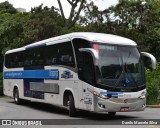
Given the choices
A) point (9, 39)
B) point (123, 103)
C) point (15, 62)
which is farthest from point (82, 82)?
point (9, 39)

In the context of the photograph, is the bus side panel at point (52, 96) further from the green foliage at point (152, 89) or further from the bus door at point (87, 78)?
the green foliage at point (152, 89)

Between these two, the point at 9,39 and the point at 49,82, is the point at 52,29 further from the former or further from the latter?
the point at 49,82

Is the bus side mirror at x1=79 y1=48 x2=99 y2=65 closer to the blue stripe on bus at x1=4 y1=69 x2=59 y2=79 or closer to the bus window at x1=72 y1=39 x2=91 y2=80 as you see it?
the bus window at x1=72 y1=39 x2=91 y2=80

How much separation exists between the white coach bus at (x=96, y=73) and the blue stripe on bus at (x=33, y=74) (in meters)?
0.05

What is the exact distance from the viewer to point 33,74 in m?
22.2

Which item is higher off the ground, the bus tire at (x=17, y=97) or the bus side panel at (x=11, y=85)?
the bus side panel at (x=11, y=85)

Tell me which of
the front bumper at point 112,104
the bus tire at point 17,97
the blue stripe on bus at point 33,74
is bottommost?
the bus tire at point 17,97

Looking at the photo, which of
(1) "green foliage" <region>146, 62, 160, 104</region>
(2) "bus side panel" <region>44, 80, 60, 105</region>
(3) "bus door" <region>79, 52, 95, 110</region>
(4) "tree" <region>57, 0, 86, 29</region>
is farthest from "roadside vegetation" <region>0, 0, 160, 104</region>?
(3) "bus door" <region>79, 52, 95, 110</region>

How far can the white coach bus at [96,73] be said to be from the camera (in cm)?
1550

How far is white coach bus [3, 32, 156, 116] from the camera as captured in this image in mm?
15500

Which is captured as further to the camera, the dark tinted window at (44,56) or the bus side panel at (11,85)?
the bus side panel at (11,85)

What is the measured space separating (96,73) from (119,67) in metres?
0.96

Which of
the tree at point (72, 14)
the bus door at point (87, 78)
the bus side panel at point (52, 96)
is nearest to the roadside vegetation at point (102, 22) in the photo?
the tree at point (72, 14)

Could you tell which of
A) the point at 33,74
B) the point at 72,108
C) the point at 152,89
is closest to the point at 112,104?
the point at 72,108
